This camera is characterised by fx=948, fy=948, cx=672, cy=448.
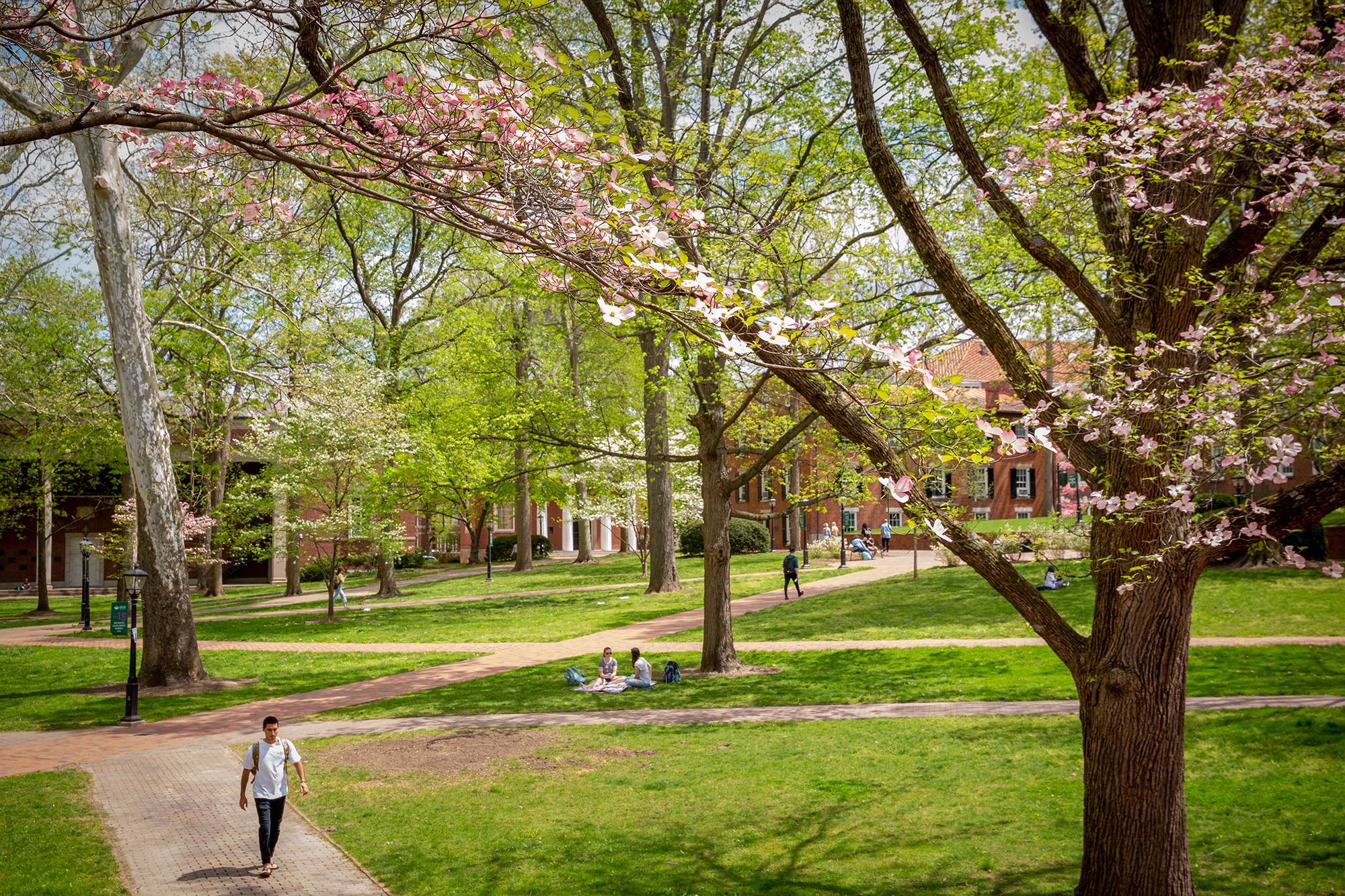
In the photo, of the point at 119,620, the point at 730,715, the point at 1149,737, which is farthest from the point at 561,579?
the point at 1149,737

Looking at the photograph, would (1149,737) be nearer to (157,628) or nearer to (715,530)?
(715,530)

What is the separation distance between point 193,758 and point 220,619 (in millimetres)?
17573

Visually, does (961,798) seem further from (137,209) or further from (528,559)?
(528,559)

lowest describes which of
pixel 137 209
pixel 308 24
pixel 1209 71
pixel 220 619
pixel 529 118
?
pixel 220 619

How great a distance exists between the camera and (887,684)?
15.4m

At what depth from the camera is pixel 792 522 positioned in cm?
4809

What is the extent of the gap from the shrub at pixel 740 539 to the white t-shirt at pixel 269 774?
3359cm

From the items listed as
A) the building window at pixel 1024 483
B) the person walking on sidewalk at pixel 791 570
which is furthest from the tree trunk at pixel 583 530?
the building window at pixel 1024 483

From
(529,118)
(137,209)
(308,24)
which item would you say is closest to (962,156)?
(529,118)

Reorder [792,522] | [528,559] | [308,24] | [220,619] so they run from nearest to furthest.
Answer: [308,24], [220,619], [528,559], [792,522]

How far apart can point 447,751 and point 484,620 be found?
1344cm

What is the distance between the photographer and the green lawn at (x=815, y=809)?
7.75m

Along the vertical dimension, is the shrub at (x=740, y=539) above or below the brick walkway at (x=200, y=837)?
above

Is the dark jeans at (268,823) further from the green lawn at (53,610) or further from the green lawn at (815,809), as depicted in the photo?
the green lawn at (53,610)
